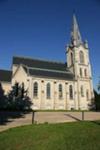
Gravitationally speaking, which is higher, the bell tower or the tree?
the bell tower

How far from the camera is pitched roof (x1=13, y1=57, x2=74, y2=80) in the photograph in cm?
4306

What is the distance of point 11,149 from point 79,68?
133ft

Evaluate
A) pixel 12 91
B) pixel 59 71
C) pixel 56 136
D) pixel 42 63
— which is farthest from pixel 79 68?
pixel 56 136

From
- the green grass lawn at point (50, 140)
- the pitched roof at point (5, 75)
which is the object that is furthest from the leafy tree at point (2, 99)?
the green grass lawn at point (50, 140)

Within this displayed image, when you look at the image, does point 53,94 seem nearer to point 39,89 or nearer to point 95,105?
point 39,89

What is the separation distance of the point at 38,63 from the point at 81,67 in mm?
11854

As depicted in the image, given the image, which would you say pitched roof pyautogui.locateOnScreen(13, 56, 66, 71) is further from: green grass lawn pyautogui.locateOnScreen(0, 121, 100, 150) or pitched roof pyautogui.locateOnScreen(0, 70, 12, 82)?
green grass lawn pyautogui.locateOnScreen(0, 121, 100, 150)

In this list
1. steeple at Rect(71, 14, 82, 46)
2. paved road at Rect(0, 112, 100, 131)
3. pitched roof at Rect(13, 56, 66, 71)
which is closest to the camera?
paved road at Rect(0, 112, 100, 131)

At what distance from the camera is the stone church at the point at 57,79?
40894mm

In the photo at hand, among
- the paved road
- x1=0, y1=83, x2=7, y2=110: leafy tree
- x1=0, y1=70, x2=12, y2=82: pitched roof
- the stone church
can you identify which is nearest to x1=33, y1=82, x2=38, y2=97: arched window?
the stone church

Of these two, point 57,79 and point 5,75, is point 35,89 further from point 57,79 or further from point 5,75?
point 5,75

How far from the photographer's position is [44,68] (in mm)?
47031

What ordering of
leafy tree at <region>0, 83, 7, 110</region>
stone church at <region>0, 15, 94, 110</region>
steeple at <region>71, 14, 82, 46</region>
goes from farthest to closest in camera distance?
steeple at <region>71, 14, 82, 46</region>, stone church at <region>0, 15, 94, 110</region>, leafy tree at <region>0, 83, 7, 110</region>

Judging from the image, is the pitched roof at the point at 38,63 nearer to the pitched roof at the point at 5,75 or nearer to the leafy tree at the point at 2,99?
the pitched roof at the point at 5,75
